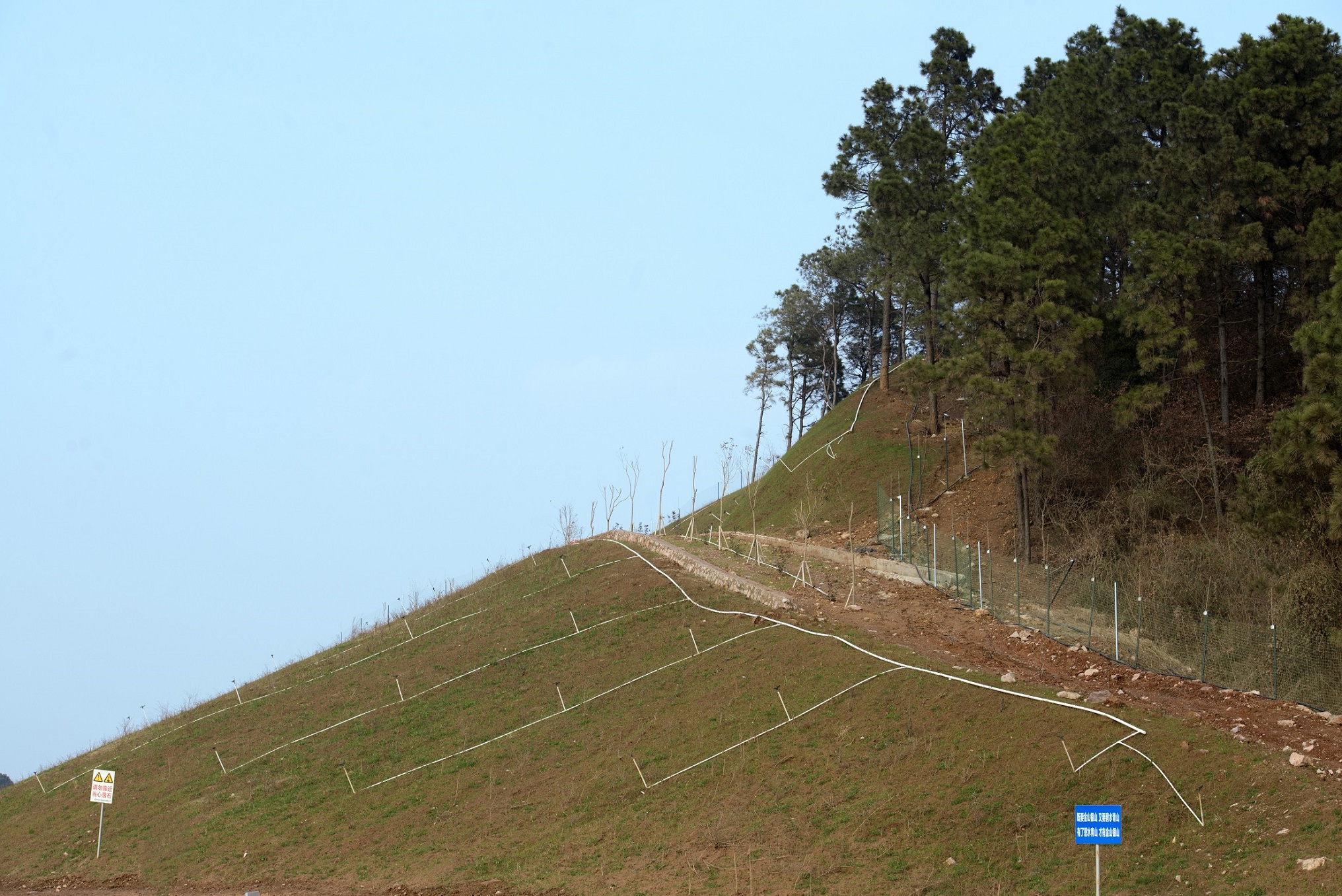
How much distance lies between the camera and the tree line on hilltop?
98.6ft

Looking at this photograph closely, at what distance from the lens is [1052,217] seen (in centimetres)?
3366

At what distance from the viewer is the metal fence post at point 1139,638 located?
20.4 meters

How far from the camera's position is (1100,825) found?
11.7m

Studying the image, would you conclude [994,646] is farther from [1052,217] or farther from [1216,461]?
[1052,217]

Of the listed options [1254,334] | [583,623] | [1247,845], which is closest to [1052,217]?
[1254,334]

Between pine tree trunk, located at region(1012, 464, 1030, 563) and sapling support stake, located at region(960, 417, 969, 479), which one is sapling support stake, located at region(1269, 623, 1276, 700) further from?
sapling support stake, located at region(960, 417, 969, 479)

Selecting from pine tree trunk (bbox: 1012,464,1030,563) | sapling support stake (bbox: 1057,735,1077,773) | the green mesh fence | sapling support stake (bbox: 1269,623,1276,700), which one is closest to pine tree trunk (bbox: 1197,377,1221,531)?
the green mesh fence

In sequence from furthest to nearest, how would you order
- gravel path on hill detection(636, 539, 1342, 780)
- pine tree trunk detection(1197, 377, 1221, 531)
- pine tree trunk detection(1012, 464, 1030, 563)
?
1. pine tree trunk detection(1012, 464, 1030, 563)
2. pine tree trunk detection(1197, 377, 1221, 531)
3. gravel path on hill detection(636, 539, 1342, 780)

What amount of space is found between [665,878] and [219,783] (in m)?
14.2

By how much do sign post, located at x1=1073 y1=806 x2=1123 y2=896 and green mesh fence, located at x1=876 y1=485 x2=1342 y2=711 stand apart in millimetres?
8551

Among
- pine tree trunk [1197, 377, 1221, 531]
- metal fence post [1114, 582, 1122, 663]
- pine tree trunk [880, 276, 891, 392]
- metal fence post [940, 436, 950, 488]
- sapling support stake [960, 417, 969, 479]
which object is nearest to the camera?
metal fence post [1114, 582, 1122, 663]

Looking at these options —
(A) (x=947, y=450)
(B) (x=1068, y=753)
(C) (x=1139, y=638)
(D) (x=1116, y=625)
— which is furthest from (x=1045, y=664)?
(A) (x=947, y=450)

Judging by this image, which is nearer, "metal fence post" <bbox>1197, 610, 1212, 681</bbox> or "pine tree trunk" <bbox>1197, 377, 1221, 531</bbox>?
"metal fence post" <bbox>1197, 610, 1212, 681</bbox>

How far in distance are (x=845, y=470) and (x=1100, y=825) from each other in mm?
35808
